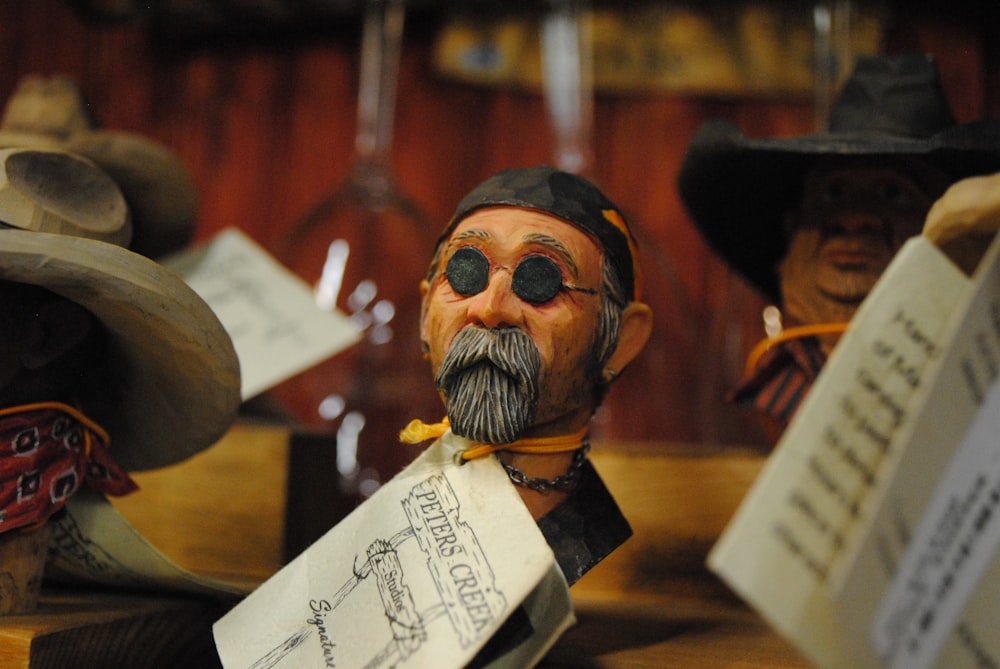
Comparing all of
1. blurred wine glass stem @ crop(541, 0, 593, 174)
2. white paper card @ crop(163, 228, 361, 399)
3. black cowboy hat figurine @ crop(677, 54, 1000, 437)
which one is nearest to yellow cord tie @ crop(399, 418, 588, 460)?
black cowboy hat figurine @ crop(677, 54, 1000, 437)

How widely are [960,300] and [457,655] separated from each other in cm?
37

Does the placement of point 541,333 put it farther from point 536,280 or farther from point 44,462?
point 44,462

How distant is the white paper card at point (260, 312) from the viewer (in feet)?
3.89

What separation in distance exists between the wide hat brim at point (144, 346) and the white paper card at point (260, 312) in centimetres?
27

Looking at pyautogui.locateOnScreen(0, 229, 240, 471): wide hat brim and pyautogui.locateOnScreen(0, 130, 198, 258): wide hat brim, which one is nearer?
pyautogui.locateOnScreen(0, 229, 240, 471): wide hat brim

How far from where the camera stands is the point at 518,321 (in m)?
0.77

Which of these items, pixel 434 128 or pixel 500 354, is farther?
pixel 434 128

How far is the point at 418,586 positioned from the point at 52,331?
0.37 meters

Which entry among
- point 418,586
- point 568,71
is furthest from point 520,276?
point 568,71

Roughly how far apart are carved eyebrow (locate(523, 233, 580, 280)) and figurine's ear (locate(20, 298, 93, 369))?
1.23ft

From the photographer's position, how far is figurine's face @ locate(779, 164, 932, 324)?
95cm

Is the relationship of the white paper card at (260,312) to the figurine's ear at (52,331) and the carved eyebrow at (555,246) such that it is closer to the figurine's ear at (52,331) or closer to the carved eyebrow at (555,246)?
the figurine's ear at (52,331)

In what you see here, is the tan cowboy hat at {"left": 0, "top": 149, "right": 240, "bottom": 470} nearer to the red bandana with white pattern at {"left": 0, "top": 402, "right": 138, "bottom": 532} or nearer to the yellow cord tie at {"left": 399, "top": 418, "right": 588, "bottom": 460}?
the red bandana with white pattern at {"left": 0, "top": 402, "right": 138, "bottom": 532}

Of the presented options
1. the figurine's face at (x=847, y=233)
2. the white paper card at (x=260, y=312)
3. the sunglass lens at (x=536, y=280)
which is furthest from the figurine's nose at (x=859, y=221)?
the white paper card at (x=260, y=312)
